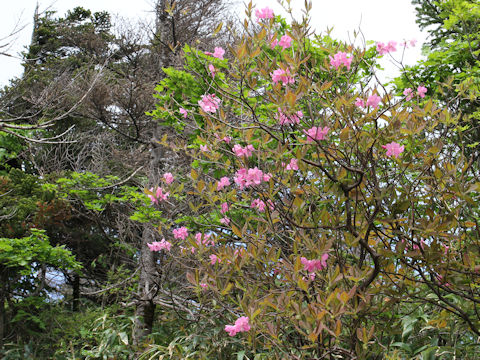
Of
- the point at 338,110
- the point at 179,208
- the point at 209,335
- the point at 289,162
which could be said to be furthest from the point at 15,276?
the point at 338,110

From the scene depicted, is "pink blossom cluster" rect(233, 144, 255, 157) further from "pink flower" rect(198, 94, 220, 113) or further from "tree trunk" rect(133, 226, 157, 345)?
"tree trunk" rect(133, 226, 157, 345)

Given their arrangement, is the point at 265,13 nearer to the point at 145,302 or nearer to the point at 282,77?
the point at 282,77

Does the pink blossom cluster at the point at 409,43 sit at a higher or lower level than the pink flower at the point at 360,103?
higher

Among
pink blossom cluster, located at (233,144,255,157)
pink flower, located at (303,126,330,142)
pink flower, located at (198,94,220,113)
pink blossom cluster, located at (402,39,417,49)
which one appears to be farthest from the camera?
pink blossom cluster, located at (402,39,417,49)

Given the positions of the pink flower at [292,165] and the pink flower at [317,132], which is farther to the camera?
the pink flower at [292,165]

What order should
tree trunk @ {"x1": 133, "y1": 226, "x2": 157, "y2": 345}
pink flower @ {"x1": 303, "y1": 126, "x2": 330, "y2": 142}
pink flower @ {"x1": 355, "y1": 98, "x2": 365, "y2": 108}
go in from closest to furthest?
1. pink flower @ {"x1": 303, "y1": 126, "x2": 330, "y2": 142}
2. pink flower @ {"x1": 355, "y1": 98, "x2": 365, "y2": 108}
3. tree trunk @ {"x1": 133, "y1": 226, "x2": 157, "y2": 345}

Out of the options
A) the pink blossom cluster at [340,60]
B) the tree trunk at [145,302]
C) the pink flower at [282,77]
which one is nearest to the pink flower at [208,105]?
the pink flower at [282,77]

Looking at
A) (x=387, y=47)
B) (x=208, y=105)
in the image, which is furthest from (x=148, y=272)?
(x=387, y=47)

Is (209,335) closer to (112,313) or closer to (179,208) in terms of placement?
(179,208)

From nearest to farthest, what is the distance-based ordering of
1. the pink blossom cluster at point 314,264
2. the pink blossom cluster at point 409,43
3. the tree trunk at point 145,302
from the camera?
the pink blossom cluster at point 314,264
the pink blossom cluster at point 409,43
the tree trunk at point 145,302

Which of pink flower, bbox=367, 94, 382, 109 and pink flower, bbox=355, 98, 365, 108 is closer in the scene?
pink flower, bbox=367, 94, 382, 109

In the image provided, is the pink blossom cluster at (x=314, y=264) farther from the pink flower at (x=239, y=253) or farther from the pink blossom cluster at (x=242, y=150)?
the pink blossom cluster at (x=242, y=150)

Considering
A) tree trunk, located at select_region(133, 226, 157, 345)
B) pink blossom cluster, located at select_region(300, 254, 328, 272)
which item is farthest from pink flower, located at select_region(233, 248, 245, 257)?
tree trunk, located at select_region(133, 226, 157, 345)

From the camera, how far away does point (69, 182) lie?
562cm
